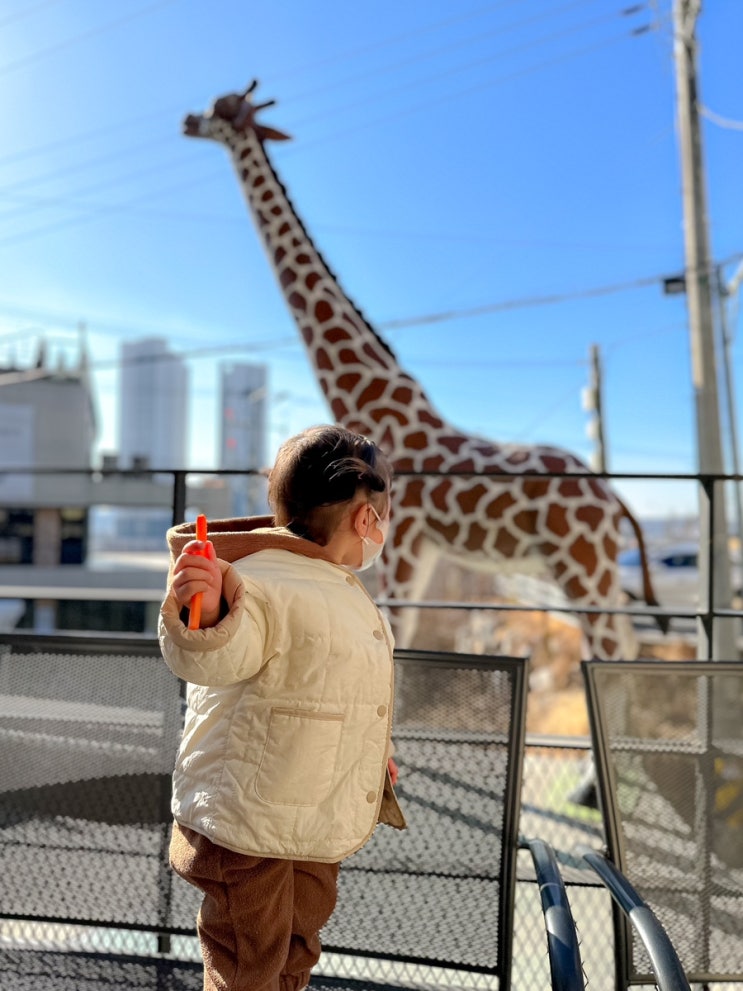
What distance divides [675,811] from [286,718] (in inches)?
30.9

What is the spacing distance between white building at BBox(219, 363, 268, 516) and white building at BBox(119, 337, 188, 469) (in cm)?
3482

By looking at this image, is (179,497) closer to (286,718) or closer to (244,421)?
(286,718)

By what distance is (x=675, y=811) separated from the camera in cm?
126

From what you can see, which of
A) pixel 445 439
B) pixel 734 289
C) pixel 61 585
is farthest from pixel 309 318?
pixel 61 585

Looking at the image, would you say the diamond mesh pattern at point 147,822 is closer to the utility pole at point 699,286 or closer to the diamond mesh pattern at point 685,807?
the diamond mesh pattern at point 685,807

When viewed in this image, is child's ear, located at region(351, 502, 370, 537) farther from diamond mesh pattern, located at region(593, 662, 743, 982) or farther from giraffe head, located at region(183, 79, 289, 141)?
giraffe head, located at region(183, 79, 289, 141)

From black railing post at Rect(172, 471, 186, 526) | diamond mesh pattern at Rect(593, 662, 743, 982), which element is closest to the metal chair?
diamond mesh pattern at Rect(593, 662, 743, 982)

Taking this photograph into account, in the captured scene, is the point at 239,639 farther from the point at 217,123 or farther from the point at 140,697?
the point at 217,123

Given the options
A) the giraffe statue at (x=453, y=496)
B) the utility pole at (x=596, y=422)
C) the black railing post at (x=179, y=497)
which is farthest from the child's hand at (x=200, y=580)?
the utility pole at (x=596, y=422)

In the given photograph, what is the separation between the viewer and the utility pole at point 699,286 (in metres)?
4.49

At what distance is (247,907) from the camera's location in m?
0.86

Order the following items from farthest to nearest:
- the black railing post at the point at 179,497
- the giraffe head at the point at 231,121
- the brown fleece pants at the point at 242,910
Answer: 1. the giraffe head at the point at 231,121
2. the black railing post at the point at 179,497
3. the brown fleece pants at the point at 242,910

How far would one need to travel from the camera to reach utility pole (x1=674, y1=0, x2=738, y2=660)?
4488 millimetres

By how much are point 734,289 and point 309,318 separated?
12.7 feet
